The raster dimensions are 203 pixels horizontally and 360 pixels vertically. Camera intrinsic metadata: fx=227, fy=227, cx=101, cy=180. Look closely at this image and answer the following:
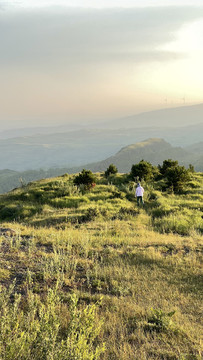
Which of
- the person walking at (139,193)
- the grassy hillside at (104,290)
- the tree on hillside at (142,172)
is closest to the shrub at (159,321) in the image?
the grassy hillside at (104,290)

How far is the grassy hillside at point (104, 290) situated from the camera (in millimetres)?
3191

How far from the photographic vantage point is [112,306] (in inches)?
180

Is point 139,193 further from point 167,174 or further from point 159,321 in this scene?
point 159,321

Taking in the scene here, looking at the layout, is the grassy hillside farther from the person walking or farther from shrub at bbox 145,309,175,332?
the person walking

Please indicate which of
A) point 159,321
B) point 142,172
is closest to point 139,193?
point 142,172

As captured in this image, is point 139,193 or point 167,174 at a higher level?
point 167,174

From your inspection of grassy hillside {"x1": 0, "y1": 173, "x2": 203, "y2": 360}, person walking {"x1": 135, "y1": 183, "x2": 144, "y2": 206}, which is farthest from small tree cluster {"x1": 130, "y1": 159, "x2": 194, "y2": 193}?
grassy hillside {"x1": 0, "y1": 173, "x2": 203, "y2": 360}

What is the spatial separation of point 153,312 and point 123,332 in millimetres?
852

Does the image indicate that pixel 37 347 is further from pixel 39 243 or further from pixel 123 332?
pixel 39 243

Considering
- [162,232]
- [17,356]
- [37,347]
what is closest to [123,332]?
[37,347]

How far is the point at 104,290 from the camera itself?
210 inches

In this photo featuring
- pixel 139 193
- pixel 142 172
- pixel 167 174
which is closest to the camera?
pixel 139 193

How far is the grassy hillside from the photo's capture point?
3191 millimetres

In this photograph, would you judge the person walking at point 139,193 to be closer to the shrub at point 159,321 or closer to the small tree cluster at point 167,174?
the small tree cluster at point 167,174
